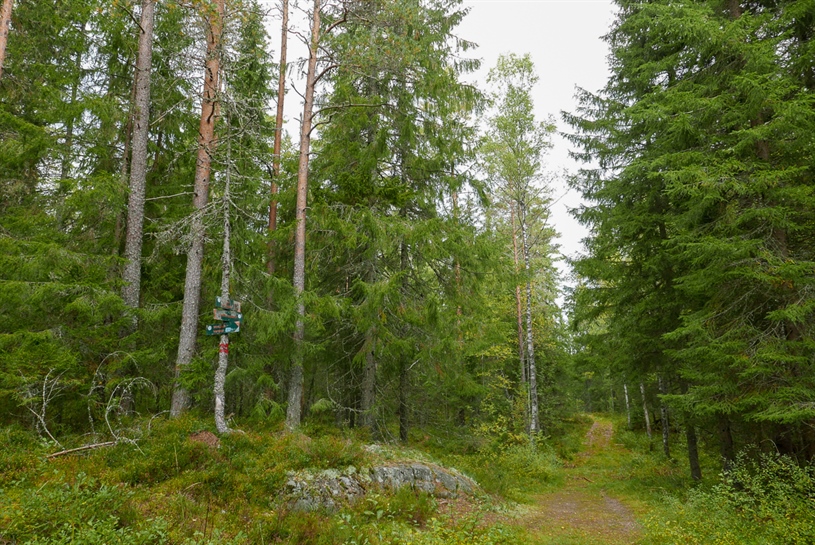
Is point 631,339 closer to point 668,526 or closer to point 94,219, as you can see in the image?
point 668,526

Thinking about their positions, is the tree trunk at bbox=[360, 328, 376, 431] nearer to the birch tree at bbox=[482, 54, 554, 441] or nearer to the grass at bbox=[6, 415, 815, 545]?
the grass at bbox=[6, 415, 815, 545]

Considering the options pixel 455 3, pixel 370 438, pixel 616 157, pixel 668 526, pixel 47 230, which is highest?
pixel 455 3

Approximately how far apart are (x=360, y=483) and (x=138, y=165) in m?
8.74

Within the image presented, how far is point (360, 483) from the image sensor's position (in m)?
8.13

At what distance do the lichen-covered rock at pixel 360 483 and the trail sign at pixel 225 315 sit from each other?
318 cm

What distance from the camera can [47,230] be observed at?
9.82m

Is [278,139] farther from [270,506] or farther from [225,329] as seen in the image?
[270,506]

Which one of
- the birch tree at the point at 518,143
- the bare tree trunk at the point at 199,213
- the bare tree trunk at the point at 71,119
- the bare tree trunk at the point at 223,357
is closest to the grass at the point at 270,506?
the bare tree trunk at the point at 223,357

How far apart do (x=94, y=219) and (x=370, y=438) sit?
8.63 m

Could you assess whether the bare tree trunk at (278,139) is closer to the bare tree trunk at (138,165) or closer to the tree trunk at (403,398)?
the bare tree trunk at (138,165)

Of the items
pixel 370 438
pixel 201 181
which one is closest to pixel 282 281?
pixel 201 181

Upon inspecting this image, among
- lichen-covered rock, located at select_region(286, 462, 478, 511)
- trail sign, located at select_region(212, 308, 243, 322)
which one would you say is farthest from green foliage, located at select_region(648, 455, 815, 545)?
trail sign, located at select_region(212, 308, 243, 322)

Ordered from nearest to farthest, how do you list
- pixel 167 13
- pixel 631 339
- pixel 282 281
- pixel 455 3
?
pixel 282 281 → pixel 167 13 → pixel 631 339 → pixel 455 3

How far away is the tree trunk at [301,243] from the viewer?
9.70 meters
